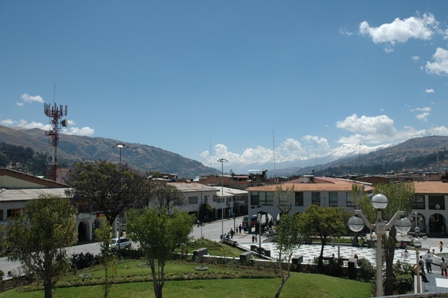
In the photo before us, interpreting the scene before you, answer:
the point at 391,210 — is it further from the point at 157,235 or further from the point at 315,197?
the point at 315,197

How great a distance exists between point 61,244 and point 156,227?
4154mm

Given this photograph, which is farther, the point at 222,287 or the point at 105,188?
the point at 105,188

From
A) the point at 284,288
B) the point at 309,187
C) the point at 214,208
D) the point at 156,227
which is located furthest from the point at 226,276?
the point at 214,208

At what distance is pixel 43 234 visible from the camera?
16.8m

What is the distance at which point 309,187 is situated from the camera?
187ft

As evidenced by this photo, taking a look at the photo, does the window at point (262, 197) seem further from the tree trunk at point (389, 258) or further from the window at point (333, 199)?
the tree trunk at point (389, 258)

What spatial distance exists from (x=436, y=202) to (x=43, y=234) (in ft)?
167

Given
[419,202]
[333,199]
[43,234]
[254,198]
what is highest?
[43,234]

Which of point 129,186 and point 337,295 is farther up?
point 129,186

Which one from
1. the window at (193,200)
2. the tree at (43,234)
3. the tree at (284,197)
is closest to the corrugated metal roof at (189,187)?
the window at (193,200)

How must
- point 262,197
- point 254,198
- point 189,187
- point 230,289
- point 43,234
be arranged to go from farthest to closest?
point 189,187 → point 254,198 → point 262,197 → point 230,289 → point 43,234

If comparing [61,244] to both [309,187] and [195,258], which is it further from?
[309,187]

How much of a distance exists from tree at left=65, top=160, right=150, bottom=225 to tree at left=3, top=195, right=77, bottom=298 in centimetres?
1917

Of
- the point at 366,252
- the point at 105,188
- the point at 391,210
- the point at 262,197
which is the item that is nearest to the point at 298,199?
the point at 262,197
